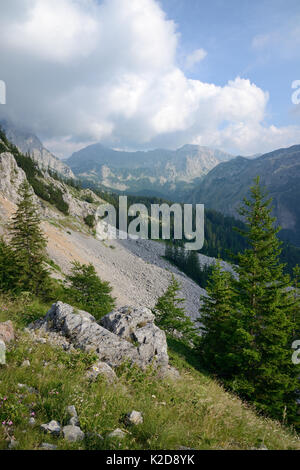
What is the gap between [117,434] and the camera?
145 inches

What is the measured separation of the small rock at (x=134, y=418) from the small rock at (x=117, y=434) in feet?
1.07

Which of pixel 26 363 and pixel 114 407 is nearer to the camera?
pixel 114 407

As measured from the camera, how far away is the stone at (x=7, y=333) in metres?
6.14

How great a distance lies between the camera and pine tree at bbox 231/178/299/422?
11242mm

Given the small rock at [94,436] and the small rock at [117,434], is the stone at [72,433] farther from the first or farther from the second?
the small rock at [117,434]

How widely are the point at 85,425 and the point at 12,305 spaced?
7216 mm

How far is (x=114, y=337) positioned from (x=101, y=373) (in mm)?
2174

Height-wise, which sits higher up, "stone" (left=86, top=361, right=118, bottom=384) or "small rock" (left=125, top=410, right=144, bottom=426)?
"small rock" (left=125, top=410, right=144, bottom=426)

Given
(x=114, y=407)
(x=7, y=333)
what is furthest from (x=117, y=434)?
(x=7, y=333)

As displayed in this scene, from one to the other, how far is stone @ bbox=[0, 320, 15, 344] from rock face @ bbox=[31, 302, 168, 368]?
→ 1400mm

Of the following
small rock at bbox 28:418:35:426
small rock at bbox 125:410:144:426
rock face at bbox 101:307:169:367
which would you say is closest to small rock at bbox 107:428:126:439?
small rock at bbox 125:410:144:426

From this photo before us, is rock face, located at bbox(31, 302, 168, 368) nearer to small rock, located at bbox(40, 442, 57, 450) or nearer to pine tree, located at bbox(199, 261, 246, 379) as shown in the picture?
small rock, located at bbox(40, 442, 57, 450)

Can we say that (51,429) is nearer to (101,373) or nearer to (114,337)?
Result: (101,373)
